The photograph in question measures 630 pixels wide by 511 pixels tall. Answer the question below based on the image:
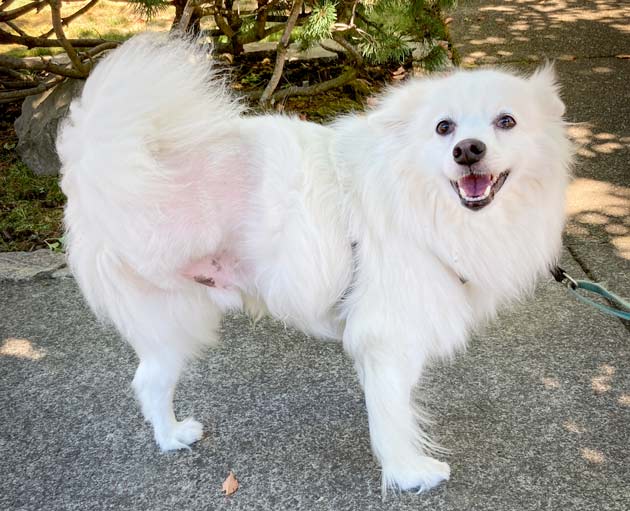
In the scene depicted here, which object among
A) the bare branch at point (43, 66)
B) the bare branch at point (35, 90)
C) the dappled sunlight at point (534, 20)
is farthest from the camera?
the dappled sunlight at point (534, 20)

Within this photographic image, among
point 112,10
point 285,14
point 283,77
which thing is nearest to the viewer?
point 285,14

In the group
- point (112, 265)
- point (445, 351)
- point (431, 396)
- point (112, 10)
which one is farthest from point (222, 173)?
point (112, 10)

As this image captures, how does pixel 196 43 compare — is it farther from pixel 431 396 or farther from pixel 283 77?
pixel 283 77

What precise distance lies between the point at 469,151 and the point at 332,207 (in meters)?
0.55

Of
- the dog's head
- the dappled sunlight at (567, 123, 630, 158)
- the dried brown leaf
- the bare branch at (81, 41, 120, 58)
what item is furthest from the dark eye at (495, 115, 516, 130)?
the bare branch at (81, 41, 120, 58)

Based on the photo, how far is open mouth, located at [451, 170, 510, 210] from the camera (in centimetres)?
212

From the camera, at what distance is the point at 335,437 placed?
2801mm

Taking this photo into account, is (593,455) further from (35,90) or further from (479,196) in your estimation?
(35,90)

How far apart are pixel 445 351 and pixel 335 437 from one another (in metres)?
0.73

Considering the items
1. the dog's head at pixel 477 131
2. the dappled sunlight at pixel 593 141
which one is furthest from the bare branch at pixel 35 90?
the dappled sunlight at pixel 593 141

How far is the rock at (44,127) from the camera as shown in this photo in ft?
16.9

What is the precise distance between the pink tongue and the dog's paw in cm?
163

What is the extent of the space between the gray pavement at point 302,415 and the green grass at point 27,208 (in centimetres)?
52

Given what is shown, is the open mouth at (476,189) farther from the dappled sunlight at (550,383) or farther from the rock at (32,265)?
the rock at (32,265)
